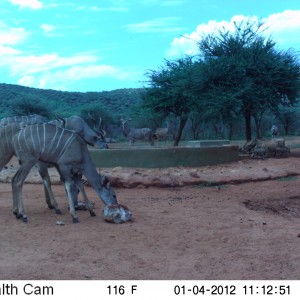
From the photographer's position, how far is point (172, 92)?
23953 millimetres

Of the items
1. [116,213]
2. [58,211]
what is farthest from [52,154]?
[116,213]

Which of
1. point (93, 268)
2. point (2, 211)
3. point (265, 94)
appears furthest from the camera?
point (265, 94)

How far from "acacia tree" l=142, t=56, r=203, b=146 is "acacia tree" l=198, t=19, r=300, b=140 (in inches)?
74.7

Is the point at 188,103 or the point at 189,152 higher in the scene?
the point at 188,103

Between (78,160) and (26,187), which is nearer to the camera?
(78,160)

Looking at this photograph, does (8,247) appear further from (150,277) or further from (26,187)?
(26,187)

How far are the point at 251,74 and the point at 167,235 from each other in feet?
49.6

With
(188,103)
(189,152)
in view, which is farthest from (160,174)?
(188,103)

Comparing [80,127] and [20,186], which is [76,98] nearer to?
[80,127]

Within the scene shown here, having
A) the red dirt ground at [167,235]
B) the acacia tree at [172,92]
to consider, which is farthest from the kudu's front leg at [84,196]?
the acacia tree at [172,92]

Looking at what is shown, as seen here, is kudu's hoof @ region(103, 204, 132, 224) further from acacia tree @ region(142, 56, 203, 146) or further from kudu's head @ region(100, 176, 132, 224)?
acacia tree @ region(142, 56, 203, 146)

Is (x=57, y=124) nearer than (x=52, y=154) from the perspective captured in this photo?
No

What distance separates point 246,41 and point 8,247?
18051 mm

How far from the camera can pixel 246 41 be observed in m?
22.3
